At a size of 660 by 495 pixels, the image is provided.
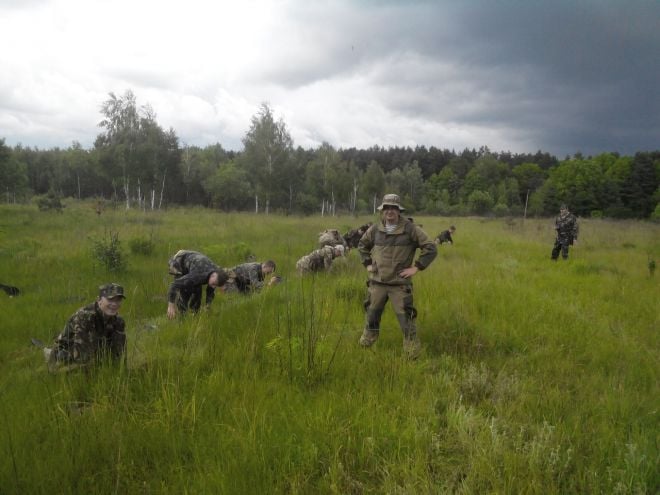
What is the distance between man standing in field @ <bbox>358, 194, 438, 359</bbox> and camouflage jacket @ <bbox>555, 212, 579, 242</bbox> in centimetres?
868

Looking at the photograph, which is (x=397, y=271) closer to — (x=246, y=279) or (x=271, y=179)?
(x=246, y=279)

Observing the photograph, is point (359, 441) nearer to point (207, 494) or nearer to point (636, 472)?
point (207, 494)

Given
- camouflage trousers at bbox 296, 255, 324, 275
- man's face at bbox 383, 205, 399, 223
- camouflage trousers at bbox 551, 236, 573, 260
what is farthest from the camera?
camouflage trousers at bbox 551, 236, 573, 260

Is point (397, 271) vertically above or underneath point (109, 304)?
above

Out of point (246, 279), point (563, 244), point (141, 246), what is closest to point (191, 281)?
point (246, 279)

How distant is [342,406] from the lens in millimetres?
2799

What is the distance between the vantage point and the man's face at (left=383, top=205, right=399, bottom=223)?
4.51m

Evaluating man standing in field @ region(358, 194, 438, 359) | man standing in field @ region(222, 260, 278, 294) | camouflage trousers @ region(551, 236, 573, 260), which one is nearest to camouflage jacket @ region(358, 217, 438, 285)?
man standing in field @ region(358, 194, 438, 359)

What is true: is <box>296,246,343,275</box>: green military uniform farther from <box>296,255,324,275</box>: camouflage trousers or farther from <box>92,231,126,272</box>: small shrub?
<box>92,231,126,272</box>: small shrub

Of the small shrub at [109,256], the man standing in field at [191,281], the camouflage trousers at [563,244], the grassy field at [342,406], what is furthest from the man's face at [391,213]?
the camouflage trousers at [563,244]

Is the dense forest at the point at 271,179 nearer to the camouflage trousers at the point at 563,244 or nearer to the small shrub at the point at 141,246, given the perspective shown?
the small shrub at the point at 141,246

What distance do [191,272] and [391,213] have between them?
317 cm

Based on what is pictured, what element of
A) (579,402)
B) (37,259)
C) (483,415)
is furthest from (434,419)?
(37,259)

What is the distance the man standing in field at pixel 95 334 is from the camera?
3307 mm
